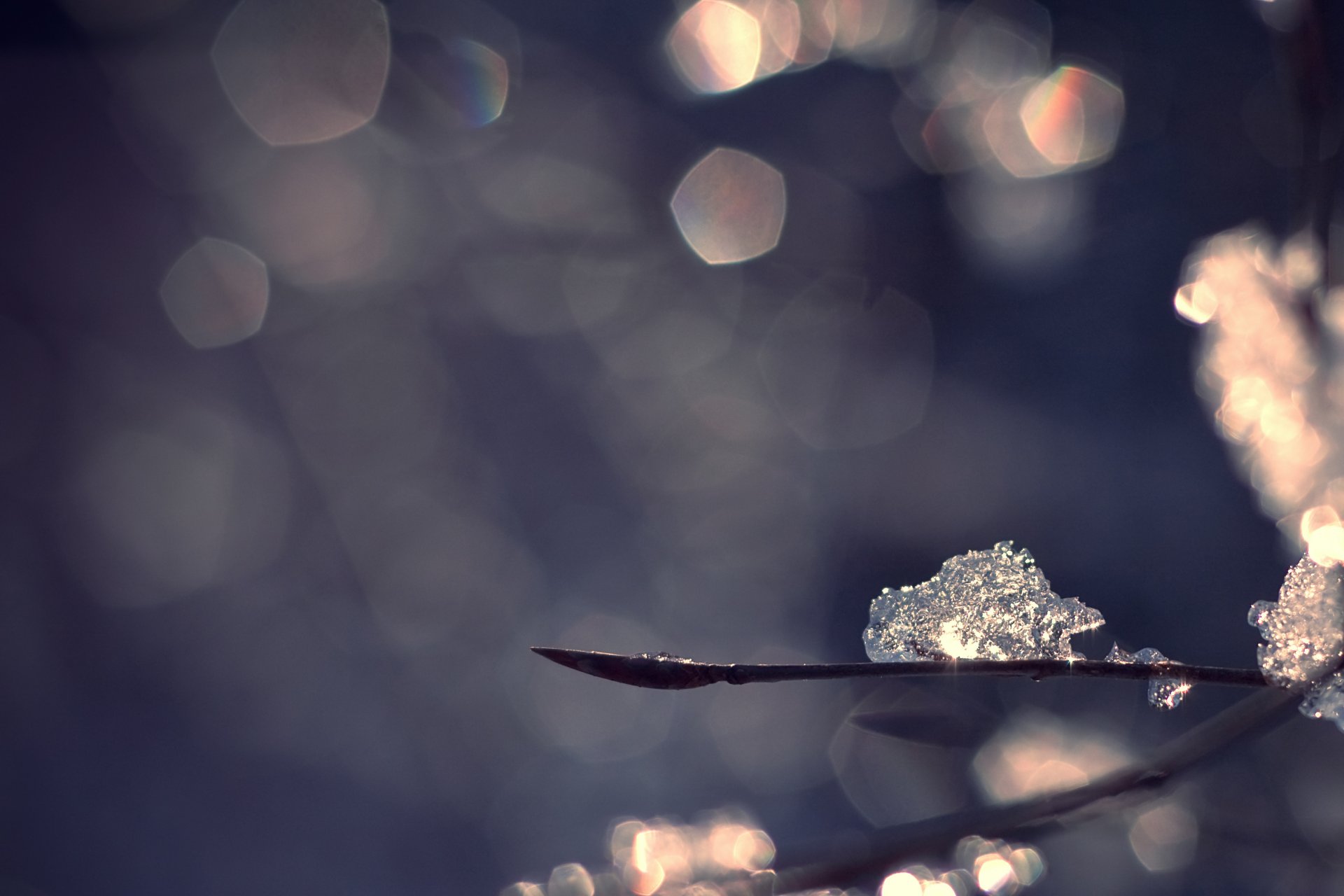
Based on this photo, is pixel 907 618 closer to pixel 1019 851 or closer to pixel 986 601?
pixel 986 601

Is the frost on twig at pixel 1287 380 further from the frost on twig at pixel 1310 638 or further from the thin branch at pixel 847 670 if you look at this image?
the thin branch at pixel 847 670


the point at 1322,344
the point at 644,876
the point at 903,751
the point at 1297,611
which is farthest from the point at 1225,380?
the point at 903,751

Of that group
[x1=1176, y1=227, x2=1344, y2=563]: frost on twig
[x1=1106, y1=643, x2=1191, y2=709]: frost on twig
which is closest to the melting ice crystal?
[x1=1106, y1=643, x2=1191, y2=709]: frost on twig

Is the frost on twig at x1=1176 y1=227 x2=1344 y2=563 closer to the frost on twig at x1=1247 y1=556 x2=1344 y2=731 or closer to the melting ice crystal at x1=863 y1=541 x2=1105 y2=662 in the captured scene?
the frost on twig at x1=1247 y1=556 x2=1344 y2=731

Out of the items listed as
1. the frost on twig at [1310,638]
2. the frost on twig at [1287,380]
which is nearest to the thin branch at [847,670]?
the frost on twig at [1310,638]

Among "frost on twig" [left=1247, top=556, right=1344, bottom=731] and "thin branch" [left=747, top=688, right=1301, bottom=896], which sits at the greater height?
"frost on twig" [left=1247, top=556, right=1344, bottom=731]
